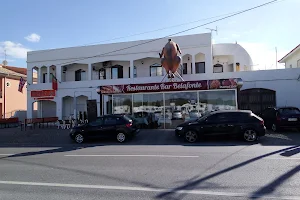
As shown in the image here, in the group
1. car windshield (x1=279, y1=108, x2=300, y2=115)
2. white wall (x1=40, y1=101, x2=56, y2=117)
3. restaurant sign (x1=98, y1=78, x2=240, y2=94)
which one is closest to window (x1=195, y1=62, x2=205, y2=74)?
restaurant sign (x1=98, y1=78, x2=240, y2=94)

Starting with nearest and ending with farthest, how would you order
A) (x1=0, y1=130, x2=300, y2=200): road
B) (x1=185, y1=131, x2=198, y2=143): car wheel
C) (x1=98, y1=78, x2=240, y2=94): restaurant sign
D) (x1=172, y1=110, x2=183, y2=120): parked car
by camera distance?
(x1=0, y1=130, x2=300, y2=200): road
(x1=185, y1=131, x2=198, y2=143): car wheel
(x1=98, y1=78, x2=240, y2=94): restaurant sign
(x1=172, y1=110, x2=183, y2=120): parked car

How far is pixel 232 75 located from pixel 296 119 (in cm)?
770

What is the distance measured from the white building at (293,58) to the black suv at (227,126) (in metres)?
14.0

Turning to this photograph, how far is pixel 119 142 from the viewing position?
14.8 metres

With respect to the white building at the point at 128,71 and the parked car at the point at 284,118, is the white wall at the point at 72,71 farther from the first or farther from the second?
the parked car at the point at 284,118

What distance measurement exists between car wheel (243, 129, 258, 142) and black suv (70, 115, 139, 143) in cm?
573

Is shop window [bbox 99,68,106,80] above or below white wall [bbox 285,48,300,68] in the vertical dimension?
below

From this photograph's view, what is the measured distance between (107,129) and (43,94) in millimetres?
15422

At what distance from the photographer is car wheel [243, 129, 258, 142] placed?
44.0 feet

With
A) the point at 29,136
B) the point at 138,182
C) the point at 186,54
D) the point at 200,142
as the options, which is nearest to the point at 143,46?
the point at 186,54

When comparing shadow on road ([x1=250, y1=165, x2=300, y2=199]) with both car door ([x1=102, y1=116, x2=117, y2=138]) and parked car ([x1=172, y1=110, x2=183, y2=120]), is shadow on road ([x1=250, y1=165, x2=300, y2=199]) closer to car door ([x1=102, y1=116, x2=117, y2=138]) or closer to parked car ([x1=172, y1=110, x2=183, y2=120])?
car door ([x1=102, y1=116, x2=117, y2=138])

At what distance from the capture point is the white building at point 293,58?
83.7 ft

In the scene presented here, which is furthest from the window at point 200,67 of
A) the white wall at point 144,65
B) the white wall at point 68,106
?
the white wall at point 68,106

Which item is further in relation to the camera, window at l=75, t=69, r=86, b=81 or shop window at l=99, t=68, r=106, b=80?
window at l=75, t=69, r=86, b=81
